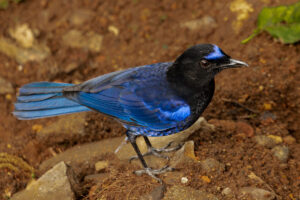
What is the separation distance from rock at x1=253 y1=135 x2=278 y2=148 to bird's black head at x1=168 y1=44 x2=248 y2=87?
1243 mm

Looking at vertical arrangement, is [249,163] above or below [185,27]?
below

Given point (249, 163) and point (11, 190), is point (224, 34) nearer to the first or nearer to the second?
point (249, 163)

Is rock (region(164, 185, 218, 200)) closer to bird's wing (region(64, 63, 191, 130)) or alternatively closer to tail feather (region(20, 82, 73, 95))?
bird's wing (region(64, 63, 191, 130))

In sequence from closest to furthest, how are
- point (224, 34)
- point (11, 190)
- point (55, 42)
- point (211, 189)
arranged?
point (211, 189), point (11, 190), point (224, 34), point (55, 42)

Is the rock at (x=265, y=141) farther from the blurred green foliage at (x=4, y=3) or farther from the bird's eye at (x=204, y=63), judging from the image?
the blurred green foliage at (x=4, y=3)

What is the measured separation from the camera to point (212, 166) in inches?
157

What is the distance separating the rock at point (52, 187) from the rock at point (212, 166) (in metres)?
1.43

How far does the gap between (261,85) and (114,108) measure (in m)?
2.37

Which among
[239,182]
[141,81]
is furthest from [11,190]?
[239,182]

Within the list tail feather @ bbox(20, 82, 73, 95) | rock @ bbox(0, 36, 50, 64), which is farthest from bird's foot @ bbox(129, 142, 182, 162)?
rock @ bbox(0, 36, 50, 64)

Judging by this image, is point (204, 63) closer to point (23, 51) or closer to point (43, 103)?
point (43, 103)

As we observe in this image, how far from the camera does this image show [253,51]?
18.7ft

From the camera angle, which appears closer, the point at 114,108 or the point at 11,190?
the point at 114,108

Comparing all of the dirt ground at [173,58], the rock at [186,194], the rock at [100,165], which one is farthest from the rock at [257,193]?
the rock at [100,165]
